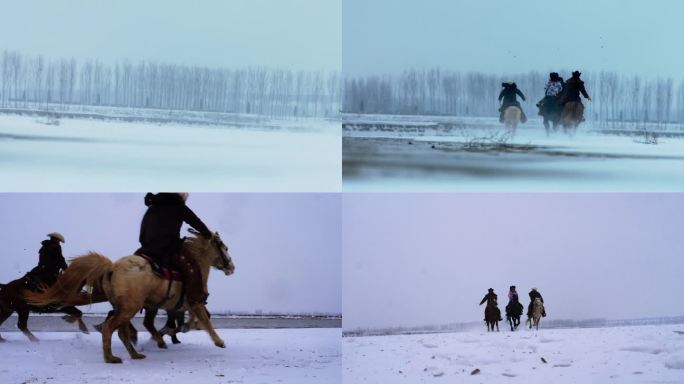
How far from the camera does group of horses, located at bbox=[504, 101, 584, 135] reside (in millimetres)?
5707

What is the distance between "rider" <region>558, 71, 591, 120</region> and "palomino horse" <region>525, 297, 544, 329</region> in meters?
1.00

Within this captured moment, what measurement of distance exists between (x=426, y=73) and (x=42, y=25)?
1870 millimetres

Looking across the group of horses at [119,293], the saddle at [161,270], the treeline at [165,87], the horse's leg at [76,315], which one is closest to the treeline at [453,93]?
the treeline at [165,87]

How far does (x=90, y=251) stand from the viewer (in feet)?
17.5

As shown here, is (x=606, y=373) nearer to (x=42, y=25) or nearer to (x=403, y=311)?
(x=403, y=311)

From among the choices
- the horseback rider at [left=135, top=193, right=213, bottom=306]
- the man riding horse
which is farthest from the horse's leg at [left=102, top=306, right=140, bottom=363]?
the man riding horse

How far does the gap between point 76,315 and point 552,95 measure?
2.51m

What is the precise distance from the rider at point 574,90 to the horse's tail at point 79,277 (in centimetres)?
236

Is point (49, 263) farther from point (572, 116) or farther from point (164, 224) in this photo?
point (572, 116)

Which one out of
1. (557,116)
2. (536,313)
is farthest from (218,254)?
(557,116)

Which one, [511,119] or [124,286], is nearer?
[124,286]

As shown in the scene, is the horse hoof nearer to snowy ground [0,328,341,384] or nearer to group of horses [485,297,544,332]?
snowy ground [0,328,341,384]

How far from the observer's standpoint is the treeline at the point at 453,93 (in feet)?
18.6

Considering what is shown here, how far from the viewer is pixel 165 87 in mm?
5719
